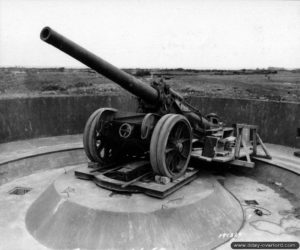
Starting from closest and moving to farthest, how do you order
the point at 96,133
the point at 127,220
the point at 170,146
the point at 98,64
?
the point at 127,220 < the point at 98,64 < the point at 170,146 < the point at 96,133

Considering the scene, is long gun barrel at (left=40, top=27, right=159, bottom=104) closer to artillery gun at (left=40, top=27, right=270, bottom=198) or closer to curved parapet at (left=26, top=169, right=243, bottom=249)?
artillery gun at (left=40, top=27, right=270, bottom=198)

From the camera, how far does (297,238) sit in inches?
260

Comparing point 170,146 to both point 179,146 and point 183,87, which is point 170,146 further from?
point 183,87

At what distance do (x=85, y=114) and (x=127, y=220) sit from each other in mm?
8874

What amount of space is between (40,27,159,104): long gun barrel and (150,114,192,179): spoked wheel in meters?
0.73

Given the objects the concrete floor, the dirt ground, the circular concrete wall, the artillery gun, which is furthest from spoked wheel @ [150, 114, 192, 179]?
the circular concrete wall

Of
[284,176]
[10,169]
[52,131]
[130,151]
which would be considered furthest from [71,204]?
[52,131]

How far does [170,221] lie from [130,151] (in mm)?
2447

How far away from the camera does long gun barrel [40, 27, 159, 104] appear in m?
5.46

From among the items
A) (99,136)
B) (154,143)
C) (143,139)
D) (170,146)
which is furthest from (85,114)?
(154,143)

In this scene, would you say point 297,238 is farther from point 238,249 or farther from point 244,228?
point 238,249

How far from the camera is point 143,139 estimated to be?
7246 mm

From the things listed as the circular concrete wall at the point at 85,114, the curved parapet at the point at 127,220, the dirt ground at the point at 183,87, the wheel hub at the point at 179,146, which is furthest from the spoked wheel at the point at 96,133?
the circular concrete wall at the point at 85,114

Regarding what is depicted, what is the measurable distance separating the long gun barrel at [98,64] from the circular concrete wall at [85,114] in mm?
7075
